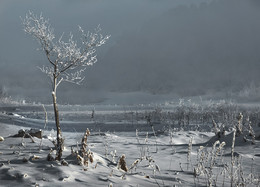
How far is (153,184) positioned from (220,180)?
5.65ft

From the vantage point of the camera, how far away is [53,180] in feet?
16.2

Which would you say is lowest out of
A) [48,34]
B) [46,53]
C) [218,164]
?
[218,164]

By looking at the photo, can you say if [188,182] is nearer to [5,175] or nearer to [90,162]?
[90,162]

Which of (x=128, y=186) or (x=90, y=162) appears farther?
(x=90, y=162)

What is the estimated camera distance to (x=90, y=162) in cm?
648

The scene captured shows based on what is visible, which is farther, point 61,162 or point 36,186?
point 61,162

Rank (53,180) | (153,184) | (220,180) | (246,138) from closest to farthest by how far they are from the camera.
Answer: (53,180), (153,184), (220,180), (246,138)

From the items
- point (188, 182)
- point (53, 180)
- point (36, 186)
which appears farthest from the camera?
point (188, 182)

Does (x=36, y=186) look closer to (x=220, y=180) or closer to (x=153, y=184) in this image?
(x=153, y=184)

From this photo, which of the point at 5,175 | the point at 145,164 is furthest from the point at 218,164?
the point at 5,175

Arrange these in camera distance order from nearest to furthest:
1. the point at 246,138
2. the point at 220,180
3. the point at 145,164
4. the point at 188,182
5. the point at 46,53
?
the point at 188,182 < the point at 220,180 < the point at 145,164 < the point at 46,53 < the point at 246,138

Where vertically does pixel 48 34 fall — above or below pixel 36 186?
above

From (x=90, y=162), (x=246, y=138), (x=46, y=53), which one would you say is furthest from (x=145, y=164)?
(x=246, y=138)

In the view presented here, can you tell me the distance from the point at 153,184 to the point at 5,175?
2.56 m
